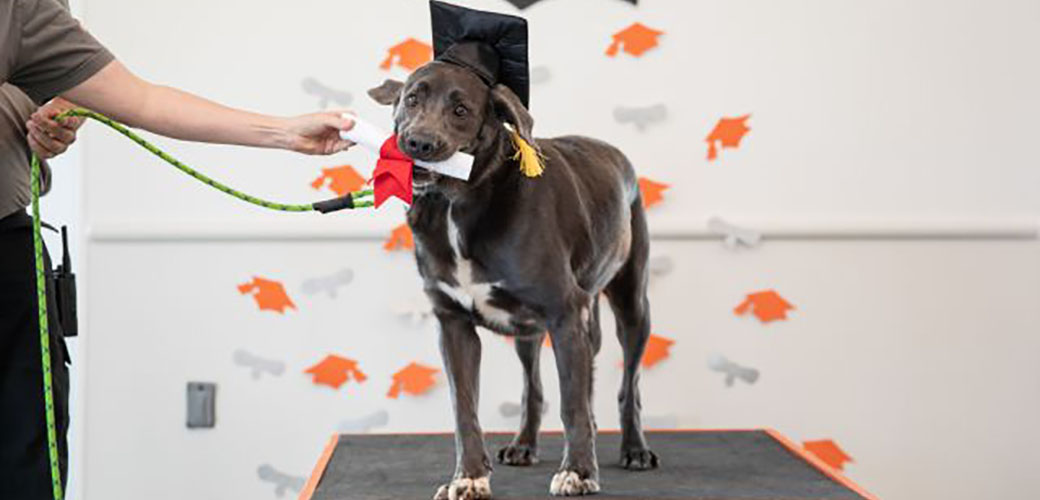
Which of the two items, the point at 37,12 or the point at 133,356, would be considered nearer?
the point at 37,12


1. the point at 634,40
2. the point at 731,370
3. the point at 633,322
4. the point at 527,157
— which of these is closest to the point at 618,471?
the point at 633,322

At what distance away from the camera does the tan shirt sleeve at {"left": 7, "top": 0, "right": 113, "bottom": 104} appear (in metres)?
1.65

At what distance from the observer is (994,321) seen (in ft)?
10.5

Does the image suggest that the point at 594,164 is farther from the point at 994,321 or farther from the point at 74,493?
the point at 74,493

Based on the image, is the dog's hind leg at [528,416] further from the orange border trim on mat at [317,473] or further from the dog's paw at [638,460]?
the orange border trim on mat at [317,473]

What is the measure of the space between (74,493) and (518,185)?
180 cm

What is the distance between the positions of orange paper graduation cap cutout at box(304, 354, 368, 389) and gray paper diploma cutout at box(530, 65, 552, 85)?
0.89m

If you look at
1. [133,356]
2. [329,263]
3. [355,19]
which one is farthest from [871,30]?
[133,356]

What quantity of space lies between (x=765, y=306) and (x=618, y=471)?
1.04m

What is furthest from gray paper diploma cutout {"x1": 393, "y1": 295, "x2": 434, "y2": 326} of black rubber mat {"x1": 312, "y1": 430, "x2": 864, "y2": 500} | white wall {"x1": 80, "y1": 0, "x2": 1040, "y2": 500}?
black rubber mat {"x1": 312, "y1": 430, "x2": 864, "y2": 500}

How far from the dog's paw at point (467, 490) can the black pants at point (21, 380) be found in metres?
0.65

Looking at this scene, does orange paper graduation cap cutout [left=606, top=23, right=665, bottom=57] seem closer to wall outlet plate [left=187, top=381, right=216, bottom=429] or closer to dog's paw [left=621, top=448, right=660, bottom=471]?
dog's paw [left=621, top=448, right=660, bottom=471]

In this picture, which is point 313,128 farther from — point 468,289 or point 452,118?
point 468,289

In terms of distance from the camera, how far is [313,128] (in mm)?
1831
